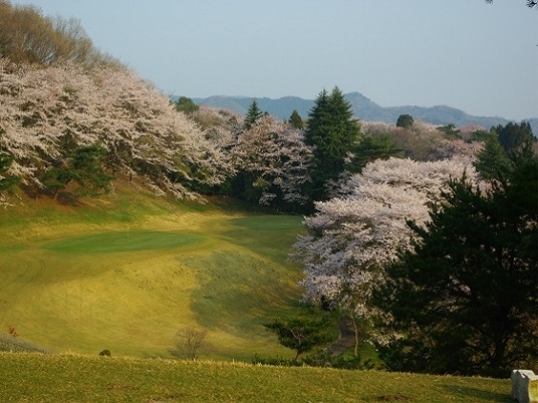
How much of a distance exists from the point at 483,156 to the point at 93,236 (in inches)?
1538

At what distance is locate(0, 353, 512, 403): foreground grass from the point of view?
10.9 m

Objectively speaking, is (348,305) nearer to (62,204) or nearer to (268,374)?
(268,374)

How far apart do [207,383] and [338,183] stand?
54.1 metres

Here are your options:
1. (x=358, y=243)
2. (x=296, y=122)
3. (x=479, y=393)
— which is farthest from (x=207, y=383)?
(x=296, y=122)

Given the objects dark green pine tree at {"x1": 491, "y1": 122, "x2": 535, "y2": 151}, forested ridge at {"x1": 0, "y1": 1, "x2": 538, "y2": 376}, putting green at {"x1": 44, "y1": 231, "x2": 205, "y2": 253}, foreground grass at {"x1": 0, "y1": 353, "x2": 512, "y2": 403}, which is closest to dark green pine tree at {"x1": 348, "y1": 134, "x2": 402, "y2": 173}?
forested ridge at {"x1": 0, "y1": 1, "x2": 538, "y2": 376}

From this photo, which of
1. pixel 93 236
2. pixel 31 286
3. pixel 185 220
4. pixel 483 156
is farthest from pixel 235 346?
pixel 483 156

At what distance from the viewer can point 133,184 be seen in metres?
64.3

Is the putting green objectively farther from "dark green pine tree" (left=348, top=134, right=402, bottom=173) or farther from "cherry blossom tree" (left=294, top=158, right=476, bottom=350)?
"dark green pine tree" (left=348, top=134, right=402, bottom=173)

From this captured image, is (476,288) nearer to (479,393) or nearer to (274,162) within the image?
(479,393)

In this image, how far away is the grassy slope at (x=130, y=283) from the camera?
95.1ft

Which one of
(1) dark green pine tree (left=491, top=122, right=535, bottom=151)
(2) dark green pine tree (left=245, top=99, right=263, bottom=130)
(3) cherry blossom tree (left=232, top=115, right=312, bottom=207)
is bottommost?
(3) cherry blossom tree (left=232, top=115, right=312, bottom=207)

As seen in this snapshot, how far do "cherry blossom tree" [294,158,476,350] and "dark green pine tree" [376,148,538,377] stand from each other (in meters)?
6.38

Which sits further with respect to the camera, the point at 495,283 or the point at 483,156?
the point at 483,156

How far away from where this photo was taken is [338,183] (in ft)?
213
